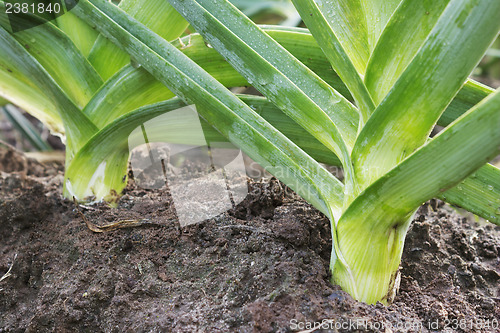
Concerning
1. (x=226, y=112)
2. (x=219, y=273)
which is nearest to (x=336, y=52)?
(x=226, y=112)

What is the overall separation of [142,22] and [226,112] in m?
0.41

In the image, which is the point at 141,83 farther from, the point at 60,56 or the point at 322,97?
the point at 322,97

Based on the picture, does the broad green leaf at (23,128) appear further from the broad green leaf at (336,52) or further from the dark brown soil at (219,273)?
the broad green leaf at (336,52)

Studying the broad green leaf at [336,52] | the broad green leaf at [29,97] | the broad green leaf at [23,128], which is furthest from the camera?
the broad green leaf at [23,128]

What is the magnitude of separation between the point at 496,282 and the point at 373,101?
0.49 metres

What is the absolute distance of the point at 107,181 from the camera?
1.03m

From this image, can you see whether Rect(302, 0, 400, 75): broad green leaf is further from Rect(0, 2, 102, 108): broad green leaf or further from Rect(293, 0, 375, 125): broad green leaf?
Rect(0, 2, 102, 108): broad green leaf

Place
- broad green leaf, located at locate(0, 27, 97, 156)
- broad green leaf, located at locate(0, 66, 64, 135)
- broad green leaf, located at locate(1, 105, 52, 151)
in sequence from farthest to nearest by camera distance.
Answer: broad green leaf, located at locate(1, 105, 52, 151) < broad green leaf, located at locate(0, 66, 64, 135) < broad green leaf, located at locate(0, 27, 97, 156)

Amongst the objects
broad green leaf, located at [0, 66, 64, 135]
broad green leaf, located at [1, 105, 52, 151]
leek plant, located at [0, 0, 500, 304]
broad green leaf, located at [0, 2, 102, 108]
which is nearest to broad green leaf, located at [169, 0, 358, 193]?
leek plant, located at [0, 0, 500, 304]

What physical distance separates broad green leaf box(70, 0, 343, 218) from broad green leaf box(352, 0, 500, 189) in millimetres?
87

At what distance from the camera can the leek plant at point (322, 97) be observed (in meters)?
0.55

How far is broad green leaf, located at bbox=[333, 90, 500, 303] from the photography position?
0.51 m

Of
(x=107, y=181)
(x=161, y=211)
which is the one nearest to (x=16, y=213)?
(x=107, y=181)

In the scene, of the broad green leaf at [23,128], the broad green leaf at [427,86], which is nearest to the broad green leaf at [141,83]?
the broad green leaf at [427,86]
